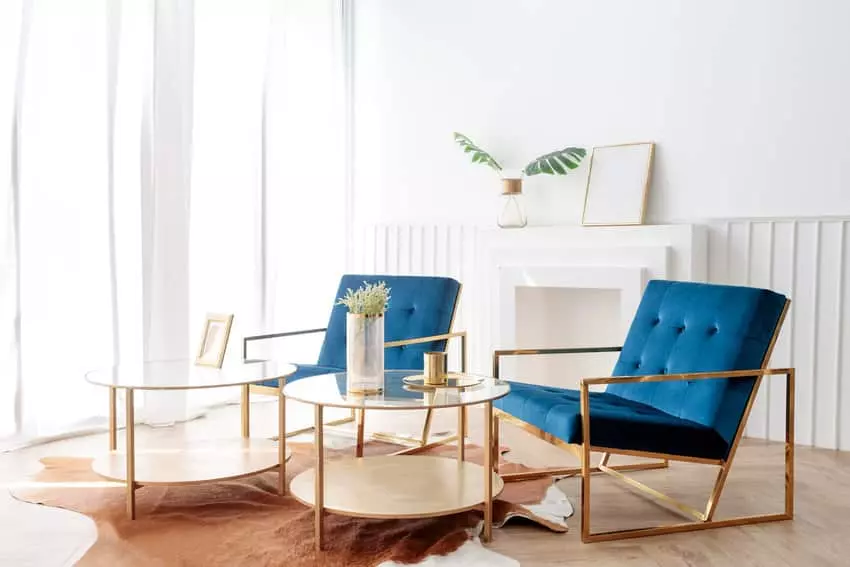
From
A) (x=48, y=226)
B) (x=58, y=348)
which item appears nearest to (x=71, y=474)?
(x=58, y=348)

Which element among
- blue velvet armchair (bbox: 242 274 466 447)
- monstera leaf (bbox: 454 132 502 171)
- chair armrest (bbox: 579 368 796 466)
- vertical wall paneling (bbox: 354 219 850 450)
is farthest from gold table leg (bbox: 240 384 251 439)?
vertical wall paneling (bbox: 354 219 850 450)

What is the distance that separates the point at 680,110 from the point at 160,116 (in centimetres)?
284

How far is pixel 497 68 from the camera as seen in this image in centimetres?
582

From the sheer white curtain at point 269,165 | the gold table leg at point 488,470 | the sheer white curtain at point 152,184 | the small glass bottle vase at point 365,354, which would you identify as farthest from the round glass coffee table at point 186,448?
the sheer white curtain at point 269,165

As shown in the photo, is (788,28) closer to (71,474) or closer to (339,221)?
(339,221)


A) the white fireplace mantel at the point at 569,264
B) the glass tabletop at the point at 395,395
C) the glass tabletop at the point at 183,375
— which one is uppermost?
the white fireplace mantel at the point at 569,264

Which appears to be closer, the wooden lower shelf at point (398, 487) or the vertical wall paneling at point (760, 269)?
the wooden lower shelf at point (398, 487)

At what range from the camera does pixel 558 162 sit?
5.39 meters

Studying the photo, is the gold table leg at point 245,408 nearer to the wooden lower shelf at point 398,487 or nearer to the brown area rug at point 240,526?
the brown area rug at point 240,526

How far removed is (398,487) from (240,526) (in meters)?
0.57

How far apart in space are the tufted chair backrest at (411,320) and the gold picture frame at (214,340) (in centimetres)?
69

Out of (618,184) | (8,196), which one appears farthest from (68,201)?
(618,184)

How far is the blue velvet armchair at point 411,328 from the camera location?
14.5ft

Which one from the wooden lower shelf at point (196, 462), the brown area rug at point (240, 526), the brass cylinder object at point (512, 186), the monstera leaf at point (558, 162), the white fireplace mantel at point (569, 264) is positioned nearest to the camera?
the brown area rug at point (240, 526)
